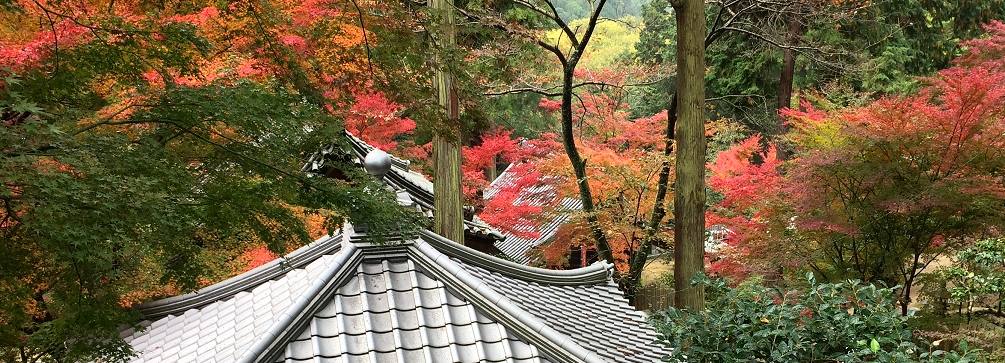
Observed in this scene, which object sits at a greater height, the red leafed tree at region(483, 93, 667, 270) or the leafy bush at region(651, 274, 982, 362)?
the red leafed tree at region(483, 93, 667, 270)

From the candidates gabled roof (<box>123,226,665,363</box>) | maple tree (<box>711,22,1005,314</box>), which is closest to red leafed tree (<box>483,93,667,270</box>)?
maple tree (<box>711,22,1005,314</box>)

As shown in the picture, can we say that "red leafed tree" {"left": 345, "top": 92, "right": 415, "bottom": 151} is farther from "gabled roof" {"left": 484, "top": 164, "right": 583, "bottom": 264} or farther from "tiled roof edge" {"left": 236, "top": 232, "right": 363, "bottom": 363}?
"tiled roof edge" {"left": 236, "top": 232, "right": 363, "bottom": 363}

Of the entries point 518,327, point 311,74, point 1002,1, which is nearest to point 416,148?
point 311,74

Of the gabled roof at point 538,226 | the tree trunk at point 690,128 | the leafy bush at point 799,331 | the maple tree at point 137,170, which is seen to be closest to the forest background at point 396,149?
the maple tree at point 137,170

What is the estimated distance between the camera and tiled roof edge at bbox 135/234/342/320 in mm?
5555

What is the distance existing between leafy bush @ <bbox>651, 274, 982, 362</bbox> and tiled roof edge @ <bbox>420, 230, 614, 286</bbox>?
1.40 meters

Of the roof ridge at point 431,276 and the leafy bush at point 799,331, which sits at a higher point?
the roof ridge at point 431,276

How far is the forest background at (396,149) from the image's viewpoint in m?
4.12

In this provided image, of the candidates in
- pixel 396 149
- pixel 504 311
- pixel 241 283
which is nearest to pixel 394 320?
pixel 504 311

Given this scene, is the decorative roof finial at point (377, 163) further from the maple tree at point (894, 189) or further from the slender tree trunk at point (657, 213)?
the slender tree trunk at point (657, 213)

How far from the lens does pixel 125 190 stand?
3.60 meters

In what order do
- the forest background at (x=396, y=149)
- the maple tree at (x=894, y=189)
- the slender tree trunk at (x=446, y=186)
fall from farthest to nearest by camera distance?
the slender tree trunk at (x=446, y=186) → the maple tree at (x=894, y=189) → the forest background at (x=396, y=149)

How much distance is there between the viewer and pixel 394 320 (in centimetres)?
381

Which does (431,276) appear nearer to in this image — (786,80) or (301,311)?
(301,311)
